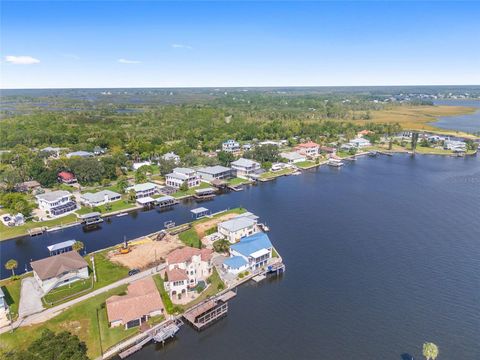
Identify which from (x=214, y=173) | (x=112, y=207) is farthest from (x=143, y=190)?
(x=214, y=173)

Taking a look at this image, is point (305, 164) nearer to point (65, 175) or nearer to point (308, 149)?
point (308, 149)

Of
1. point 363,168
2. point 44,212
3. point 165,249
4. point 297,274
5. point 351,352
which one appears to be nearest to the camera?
point 351,352

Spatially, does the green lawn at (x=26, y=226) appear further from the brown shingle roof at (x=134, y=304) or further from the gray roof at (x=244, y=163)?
the gray roof at (x=244, y=163)

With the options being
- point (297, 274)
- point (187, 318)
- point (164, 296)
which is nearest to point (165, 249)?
point (164, 296)

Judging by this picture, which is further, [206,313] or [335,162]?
[335,162]

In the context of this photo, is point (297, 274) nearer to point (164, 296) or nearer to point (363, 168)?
point (164, 296)
